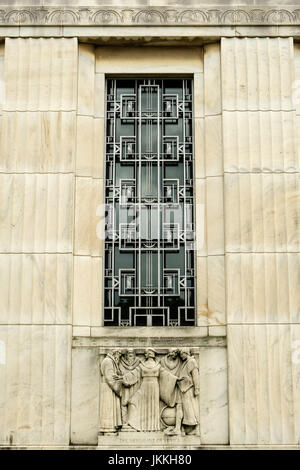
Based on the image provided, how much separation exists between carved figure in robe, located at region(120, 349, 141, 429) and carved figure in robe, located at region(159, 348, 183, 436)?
421 millimetres

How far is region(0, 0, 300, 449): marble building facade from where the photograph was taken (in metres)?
14.6

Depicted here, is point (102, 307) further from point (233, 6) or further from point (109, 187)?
point (233, 6)

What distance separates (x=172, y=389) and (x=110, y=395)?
1.03 metres

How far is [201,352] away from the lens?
1495 cm

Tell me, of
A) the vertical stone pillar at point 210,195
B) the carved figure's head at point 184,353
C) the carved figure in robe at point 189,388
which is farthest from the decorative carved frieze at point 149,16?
the carved figure in robe at point 189,388

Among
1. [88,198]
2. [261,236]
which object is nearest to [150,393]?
[261,236]

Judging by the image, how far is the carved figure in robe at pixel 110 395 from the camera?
14562 mm

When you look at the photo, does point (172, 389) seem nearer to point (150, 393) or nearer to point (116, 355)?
point (150, 393)

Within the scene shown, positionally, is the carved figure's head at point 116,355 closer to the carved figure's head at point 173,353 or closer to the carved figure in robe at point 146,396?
the carved figure in robe at point 146,396

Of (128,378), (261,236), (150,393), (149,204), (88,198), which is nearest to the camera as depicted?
(150,393)

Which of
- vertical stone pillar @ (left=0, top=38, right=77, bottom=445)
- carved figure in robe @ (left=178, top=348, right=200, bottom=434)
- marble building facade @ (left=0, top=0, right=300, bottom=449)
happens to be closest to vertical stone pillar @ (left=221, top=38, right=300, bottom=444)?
marble building facade @ (left=0, top=0, right=300, bottom=449)

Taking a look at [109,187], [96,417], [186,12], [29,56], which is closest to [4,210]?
[109,187]

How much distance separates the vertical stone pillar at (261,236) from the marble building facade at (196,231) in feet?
0.08

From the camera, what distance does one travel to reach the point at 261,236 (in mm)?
15289
